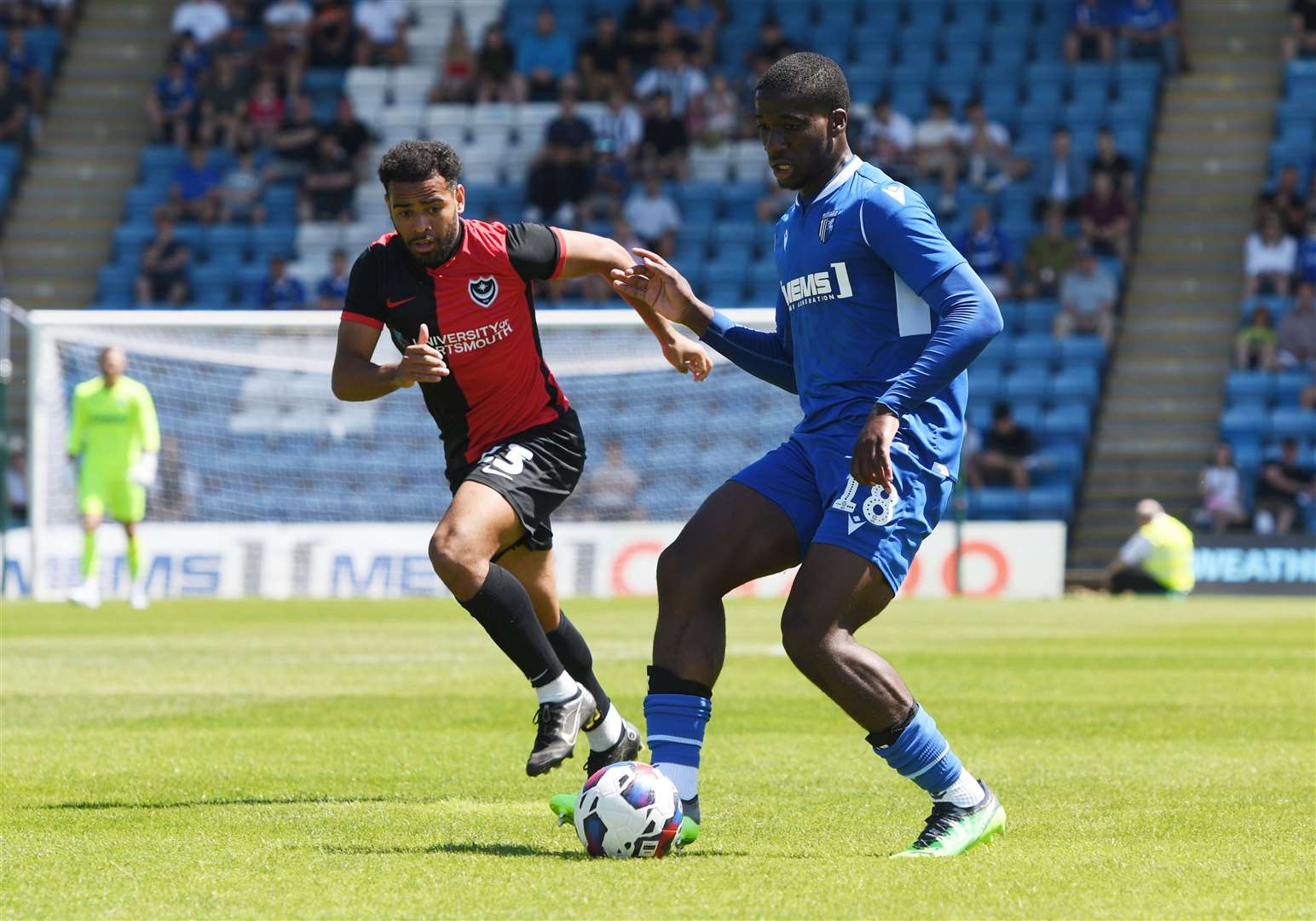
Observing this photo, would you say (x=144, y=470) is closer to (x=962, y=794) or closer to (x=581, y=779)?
(x=581, y=779)

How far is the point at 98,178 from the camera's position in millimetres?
31000

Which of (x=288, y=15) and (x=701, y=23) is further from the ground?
(x=701, y=23)

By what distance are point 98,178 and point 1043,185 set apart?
48.8 feet

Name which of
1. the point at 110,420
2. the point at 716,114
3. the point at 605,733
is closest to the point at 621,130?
the point at 716,114

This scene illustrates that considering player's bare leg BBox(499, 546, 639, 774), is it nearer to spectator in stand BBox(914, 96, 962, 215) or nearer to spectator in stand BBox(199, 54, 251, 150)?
spectator in stand BBox(914, 96, 962, 215)

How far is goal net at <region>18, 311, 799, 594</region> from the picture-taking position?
2211 centimetres

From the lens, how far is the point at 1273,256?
25.5 metres

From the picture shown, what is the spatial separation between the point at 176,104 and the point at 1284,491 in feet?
57.5

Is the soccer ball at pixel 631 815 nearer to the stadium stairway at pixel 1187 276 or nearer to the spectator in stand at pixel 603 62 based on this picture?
the stadium stairway at pixel 1187 276

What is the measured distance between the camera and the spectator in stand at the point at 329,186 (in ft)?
92.8

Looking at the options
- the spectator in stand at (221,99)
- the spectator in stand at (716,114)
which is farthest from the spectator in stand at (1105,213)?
the spectator in stand at (221,99)

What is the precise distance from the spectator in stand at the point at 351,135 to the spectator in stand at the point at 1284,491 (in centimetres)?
1362

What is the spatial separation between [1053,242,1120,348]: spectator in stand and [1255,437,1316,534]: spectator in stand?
10.3 ft

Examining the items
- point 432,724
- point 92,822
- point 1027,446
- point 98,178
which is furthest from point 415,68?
point 92,822
